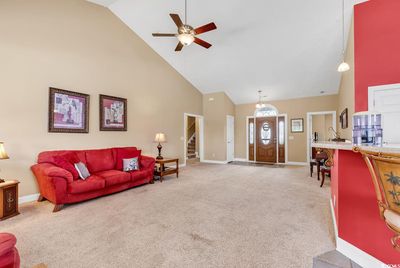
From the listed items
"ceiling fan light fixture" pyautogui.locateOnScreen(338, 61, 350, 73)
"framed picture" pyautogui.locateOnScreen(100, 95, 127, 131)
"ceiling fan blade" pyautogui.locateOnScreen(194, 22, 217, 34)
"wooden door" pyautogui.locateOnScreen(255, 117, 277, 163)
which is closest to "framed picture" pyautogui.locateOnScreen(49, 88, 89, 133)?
"framed picture" pyautogui.locateOnScreen(100, 95, 127, 131)

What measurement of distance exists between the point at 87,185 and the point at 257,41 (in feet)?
16.6

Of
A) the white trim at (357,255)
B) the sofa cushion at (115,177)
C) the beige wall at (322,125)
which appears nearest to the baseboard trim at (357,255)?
the white trim at (357,255)

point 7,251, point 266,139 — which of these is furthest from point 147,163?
point 266,139

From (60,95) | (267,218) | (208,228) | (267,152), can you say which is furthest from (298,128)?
(60,95)

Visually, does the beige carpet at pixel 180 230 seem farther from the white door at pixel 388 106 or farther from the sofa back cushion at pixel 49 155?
the white door at pixel 388 106

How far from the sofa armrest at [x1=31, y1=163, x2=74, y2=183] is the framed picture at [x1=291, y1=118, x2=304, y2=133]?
7533 mm

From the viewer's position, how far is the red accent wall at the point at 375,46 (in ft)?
9.41

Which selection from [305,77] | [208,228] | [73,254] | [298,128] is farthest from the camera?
[298,128]

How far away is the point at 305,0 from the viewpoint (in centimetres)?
361

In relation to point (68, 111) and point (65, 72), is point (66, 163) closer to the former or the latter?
point (68, 111)

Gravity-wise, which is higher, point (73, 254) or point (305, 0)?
point (305, 0)

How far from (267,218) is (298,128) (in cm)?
589

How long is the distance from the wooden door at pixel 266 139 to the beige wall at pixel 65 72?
14.9 ft

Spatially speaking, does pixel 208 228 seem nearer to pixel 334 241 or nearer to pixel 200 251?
pixel 200 251
